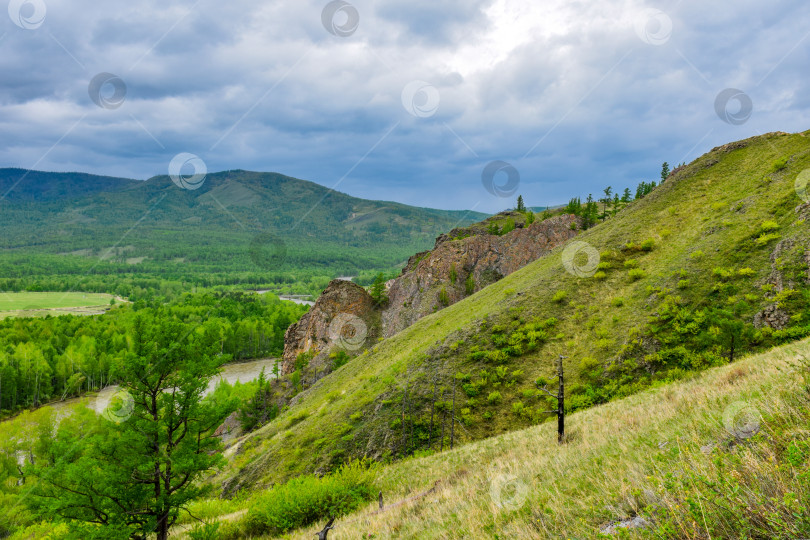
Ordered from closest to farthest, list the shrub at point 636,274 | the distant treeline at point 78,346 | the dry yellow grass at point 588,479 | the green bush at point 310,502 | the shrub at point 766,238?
the dry yellow grass at point 588,479
the green bush at point 310,502
the shrub at point 766,238
the shrub at point 636,274
the distant treeline at point 78,346

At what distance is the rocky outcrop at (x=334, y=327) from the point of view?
74562 millimetres

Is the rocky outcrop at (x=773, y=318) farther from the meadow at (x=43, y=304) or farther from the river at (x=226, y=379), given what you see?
the meadow at (x=43, y=304)

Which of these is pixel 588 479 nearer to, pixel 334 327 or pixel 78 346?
pixel 334 327

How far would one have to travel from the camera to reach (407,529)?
9234 millimetres

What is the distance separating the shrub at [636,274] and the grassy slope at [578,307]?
1.38 ft

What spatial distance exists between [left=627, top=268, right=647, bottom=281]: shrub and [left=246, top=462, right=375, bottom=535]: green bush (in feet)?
97.0

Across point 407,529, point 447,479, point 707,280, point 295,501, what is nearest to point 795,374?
point 407,529

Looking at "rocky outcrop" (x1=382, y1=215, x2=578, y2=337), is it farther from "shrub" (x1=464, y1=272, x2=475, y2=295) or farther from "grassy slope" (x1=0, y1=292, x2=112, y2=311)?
"grassy slope" (x1=0, y1=292, x2=112, y2=311)

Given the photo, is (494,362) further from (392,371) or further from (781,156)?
(781,156)

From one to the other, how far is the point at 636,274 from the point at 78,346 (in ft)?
394

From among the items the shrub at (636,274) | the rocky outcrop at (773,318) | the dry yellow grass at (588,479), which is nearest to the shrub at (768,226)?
the shrub at (636,274)

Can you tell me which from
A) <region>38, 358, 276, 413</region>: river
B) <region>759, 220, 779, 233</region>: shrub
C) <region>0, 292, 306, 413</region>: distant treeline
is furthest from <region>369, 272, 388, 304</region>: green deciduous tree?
<region>759, 220, 779, 233</region>: shrub

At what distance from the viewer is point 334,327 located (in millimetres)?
77250

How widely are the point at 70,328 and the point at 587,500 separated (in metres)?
145
